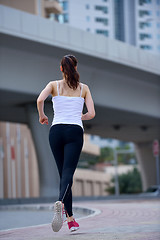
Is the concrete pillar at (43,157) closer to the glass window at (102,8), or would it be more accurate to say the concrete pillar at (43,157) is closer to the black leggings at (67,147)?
the black leggings at (67,147)

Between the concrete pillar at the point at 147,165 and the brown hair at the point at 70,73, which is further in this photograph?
the concrete pillar at the point at 147,165

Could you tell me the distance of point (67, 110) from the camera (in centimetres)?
634

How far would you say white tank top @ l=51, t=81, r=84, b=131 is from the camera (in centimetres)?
632

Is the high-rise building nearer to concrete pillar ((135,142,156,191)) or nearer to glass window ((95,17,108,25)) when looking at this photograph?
glass window ((95,17,108,25))

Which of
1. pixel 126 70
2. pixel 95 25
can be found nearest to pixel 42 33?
pixel 126 70

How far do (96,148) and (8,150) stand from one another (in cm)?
3356

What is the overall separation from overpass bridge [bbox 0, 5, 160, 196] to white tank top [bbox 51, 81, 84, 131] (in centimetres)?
1393

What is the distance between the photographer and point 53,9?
6328 centimetres

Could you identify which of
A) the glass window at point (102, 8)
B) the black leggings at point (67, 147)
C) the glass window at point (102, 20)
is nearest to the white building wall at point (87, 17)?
the glass window at point (102, 20)

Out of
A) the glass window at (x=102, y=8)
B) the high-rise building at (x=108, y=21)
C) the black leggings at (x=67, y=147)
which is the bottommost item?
the black leggings at (x=67, y=147)

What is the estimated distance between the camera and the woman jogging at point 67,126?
6254 mm

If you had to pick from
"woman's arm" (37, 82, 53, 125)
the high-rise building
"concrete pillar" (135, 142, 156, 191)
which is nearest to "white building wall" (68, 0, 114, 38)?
the high-rise building

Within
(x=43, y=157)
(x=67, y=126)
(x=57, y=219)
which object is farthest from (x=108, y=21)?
(x=57, y=219)

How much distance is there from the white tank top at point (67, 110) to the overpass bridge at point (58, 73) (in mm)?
13931
